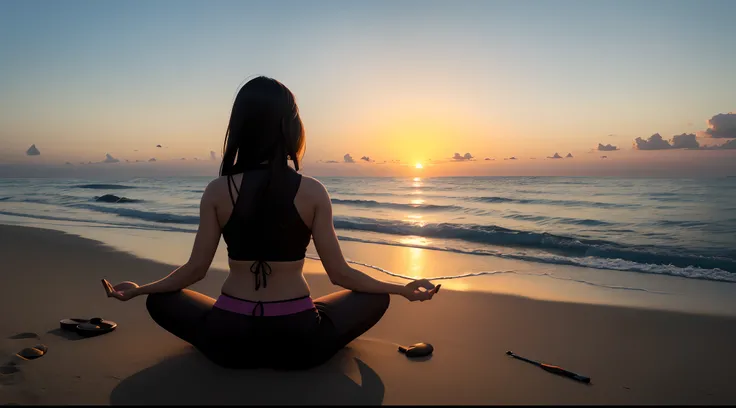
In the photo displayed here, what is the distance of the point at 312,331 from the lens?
9.41 feet

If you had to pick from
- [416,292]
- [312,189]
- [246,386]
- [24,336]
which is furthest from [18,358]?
[416,292]

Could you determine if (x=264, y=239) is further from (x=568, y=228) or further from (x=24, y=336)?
(x=568, y=228)

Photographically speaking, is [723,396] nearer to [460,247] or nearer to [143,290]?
[143,290]

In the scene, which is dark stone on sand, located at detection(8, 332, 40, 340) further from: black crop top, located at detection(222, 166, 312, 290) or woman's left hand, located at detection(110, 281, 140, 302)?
black crop top, located at detection(222, 166, 312, 290)

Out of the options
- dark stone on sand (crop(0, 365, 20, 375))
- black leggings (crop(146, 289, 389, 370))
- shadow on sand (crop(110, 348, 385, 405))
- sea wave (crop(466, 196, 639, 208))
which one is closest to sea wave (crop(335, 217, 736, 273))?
black leggings (crop(146, 289, 389, 370))

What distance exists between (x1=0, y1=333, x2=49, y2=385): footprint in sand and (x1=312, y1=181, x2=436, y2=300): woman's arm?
198 cm

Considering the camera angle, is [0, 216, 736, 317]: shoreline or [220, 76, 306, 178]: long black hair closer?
[220, 76, 306, 178]: long black hair

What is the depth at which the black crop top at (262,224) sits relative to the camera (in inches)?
105

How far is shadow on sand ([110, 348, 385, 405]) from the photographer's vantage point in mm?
2631

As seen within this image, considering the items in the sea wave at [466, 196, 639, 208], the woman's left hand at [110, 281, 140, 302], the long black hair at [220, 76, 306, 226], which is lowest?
the sea wave at [466, 196, 639, 208]

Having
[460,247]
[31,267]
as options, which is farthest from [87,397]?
[460,247]

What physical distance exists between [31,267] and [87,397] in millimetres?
4671

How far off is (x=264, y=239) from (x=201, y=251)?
0.46m

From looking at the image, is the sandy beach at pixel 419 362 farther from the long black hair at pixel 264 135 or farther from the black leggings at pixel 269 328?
the long black hair at pixel 264 135
